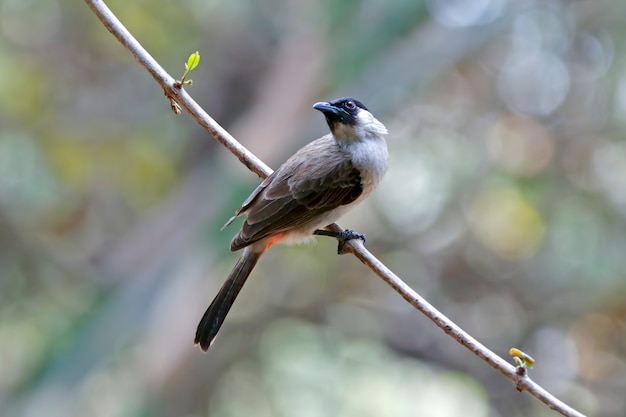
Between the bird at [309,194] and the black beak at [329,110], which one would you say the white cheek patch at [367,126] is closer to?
the bird at [309,194]

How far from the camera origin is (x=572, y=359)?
7.34 m

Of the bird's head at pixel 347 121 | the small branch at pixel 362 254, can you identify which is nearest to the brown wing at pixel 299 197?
the bird's head at pixel 347 121

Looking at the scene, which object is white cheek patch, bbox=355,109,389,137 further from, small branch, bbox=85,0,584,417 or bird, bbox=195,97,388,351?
small branch, bbox=85,0,584,417

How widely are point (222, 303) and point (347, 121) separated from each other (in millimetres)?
1013

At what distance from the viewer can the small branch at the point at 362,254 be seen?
8.85 ft

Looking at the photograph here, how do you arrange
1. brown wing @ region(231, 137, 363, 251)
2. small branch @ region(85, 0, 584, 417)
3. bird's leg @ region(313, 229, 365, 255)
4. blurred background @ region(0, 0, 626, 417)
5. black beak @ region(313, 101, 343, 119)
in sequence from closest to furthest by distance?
small branch @ region(85, 0, 584, 417) → bird's leg @ region(313, 229, 365, 255) → brown wing @ region(231, 137, 363, 251) → black beak @ region(313, 101, 343, 119) → blurred background @ region(0, 0, 626, 417)

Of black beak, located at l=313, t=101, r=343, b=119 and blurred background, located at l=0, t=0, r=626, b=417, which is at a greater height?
blurred background, located at l=0, t=0, r=626, b=417

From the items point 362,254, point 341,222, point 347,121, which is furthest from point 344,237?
point 341,222

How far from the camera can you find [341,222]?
7258mm

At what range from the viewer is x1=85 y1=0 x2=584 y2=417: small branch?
2.70 metres

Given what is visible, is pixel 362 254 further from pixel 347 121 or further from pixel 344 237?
pixel 347 121

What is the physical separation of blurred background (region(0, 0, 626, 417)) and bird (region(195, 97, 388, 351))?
2516 millimetres

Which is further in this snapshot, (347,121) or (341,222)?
(341,222)

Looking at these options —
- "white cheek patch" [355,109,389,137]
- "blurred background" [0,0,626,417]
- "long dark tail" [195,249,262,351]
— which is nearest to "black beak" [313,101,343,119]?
"white cheek patch" [355,109,389,137]
